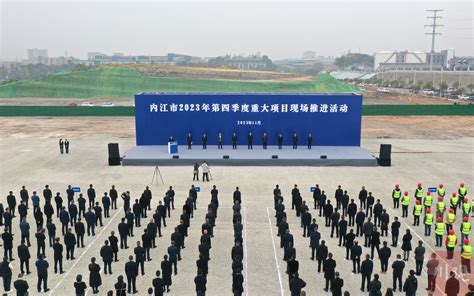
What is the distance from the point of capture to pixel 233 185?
21.2 m

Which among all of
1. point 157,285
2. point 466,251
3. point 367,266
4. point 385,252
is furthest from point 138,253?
point 466,251

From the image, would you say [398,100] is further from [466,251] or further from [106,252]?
[106,252]

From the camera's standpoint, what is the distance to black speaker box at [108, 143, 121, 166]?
25.0 metres

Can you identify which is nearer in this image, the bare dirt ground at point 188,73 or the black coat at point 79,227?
the black coat at point 79,227

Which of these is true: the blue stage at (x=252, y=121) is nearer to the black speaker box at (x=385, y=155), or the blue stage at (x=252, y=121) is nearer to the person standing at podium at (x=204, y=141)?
the person standing at podium at (x=204, y=141)

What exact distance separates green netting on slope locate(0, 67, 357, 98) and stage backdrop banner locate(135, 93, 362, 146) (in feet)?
113

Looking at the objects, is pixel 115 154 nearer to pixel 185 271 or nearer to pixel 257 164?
pixel 257 164

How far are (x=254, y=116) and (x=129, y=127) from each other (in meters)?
17.8

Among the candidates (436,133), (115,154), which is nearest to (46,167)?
(115,154)

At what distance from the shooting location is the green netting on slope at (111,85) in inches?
2488

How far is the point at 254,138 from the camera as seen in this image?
28.1m

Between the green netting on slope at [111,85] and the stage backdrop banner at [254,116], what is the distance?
113 feet

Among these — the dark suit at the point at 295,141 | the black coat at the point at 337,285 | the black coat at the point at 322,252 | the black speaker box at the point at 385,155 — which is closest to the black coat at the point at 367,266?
the black coat at the point at 322,252

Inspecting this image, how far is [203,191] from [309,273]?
887cm
